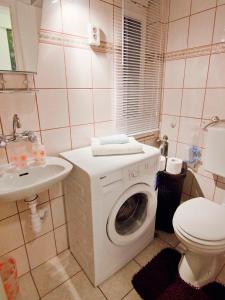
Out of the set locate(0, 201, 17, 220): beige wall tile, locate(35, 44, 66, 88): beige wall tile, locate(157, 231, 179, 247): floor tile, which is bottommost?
locate(157, 231, 179, 247): floor tile

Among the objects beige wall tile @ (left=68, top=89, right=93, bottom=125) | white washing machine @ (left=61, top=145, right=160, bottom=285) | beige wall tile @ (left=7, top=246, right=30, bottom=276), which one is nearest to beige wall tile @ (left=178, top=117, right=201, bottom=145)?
white washing machine @ (left=61, top=145, right=160, bottom=285)

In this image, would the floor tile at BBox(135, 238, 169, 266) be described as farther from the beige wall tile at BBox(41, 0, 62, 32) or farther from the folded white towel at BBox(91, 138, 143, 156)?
the beige wall tile at BBox(41, 0, 62, 32)

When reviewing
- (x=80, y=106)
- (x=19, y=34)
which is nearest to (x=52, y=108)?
(x=80, y=106)

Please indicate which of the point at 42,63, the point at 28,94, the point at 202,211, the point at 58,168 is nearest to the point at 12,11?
the point at 42,63

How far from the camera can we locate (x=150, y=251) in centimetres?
156

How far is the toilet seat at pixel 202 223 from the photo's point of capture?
3.55 ft

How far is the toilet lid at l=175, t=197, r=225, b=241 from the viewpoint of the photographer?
110 cm

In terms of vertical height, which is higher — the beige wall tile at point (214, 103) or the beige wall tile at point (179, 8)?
the beige wall tile at point (179, 8)

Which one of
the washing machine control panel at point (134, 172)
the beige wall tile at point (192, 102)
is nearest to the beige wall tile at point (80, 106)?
the washing machine control panel at point (134, 172)

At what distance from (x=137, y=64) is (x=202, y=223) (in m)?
1.36

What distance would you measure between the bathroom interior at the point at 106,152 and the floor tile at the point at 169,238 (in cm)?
1

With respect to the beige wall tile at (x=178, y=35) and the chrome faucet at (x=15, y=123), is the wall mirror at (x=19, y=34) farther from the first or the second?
the beige wall tile at (x=178, y=35)

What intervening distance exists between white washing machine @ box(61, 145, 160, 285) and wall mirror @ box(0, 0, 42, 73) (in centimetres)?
61

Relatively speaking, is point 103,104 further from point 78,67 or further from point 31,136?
point 31,136
